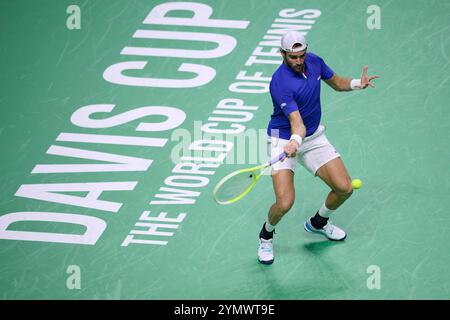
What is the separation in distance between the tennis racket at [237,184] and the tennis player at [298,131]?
0.22 meters

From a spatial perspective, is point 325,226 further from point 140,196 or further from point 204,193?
point 140,196

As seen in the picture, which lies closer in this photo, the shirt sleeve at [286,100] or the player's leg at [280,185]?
the shirt sleeve at [286,100]

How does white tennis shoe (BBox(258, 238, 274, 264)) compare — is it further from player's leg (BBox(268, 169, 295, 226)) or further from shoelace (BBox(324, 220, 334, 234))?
shoelace (BBox(324, 220, 334, 234))

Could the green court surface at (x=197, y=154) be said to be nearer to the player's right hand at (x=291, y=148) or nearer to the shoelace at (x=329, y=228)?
the shoelace at (x=329, y=228)

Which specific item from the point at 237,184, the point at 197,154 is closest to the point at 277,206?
the point at 237,184

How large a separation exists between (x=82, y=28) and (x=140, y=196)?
3.15 m

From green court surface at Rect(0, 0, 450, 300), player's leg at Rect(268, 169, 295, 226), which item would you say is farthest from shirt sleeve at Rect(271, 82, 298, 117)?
green court surface at Rect(0, 0, 450, 300)

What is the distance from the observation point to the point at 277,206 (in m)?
8.89

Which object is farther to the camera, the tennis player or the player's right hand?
the tennis player

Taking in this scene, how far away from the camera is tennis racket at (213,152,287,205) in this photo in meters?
8.61

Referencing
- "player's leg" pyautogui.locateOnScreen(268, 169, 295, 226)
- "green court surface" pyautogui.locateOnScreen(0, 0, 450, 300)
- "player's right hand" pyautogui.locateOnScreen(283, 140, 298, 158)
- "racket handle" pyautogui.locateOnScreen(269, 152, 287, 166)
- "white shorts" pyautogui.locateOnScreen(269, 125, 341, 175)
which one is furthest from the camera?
"green court surface" pyautogui.locateOnScreen(0, 0, 450, 300)

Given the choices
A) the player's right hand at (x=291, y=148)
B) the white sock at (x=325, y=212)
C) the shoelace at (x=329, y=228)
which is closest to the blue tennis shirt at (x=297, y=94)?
the player's right hand at (x=291, y=148)

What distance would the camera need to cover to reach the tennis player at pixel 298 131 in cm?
862

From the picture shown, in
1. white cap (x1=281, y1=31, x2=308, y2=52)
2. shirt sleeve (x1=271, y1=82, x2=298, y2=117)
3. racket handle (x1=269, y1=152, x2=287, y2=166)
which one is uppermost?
white cap (x1=281, y1=31, x2=308, y2=52)
